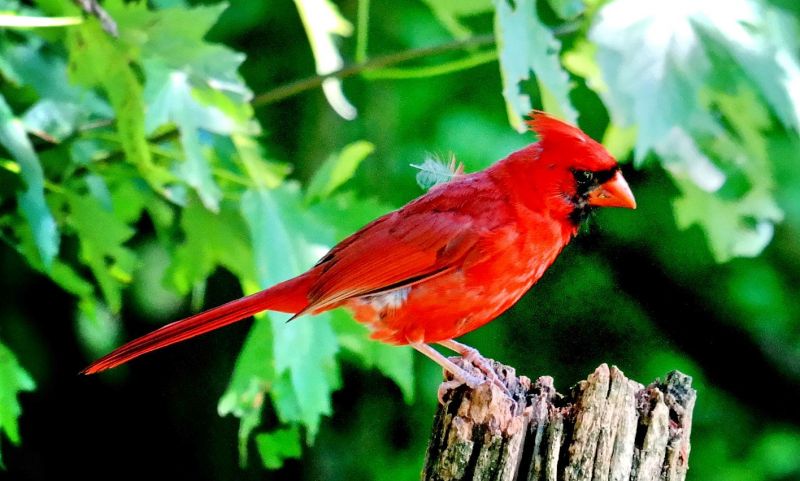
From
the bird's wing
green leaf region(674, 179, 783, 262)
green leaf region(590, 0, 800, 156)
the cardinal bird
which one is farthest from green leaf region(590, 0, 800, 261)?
green leaf region(674, 179, 783, 262)

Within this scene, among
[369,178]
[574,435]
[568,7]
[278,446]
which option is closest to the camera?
[574,435]

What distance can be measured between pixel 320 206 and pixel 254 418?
502 mm

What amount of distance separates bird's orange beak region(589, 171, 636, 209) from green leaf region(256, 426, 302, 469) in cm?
109

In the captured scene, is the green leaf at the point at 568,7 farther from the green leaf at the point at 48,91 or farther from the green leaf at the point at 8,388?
the green leaf at the point at 8,388

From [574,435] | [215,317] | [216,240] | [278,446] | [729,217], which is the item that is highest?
[729,217]

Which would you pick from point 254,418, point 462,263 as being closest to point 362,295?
point 462,263

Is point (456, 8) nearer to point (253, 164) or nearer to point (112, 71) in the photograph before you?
point (253, 164)

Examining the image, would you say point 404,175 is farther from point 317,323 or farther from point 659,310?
point 317,323

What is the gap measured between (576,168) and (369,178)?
5.13 feet

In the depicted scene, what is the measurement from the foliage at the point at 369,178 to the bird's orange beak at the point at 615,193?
8 cm

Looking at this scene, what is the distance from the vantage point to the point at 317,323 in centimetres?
199

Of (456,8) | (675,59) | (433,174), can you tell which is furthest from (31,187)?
(675,59)

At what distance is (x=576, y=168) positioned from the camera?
67.6 inches

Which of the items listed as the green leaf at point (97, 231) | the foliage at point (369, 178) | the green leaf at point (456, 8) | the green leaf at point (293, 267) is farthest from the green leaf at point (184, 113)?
the green leaf at point (456, 8)
